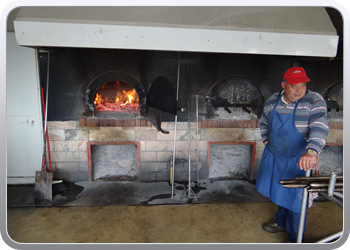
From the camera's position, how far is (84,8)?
2340 mm

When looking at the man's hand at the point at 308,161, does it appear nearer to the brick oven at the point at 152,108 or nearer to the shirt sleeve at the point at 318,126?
the shirt sleeve at the point at 318,126

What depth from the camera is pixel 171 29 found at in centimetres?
226

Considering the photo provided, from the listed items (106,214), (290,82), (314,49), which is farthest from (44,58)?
(314,49)

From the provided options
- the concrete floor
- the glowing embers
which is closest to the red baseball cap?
the concrete floor

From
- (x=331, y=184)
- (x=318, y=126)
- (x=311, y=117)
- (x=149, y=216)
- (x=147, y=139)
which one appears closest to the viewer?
(x=331, y=184)

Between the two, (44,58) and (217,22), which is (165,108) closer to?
(217,22)

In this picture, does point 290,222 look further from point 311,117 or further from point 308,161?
point 311,117

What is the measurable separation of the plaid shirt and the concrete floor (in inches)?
48.4

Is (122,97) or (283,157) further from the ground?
(122,97)

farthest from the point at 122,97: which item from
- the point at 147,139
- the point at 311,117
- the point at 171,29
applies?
the point at 311,117

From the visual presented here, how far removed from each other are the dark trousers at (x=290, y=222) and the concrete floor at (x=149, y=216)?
0.41 ft

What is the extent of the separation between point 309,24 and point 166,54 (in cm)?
191

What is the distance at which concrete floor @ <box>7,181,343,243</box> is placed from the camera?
2.59 metres

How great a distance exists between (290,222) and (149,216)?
162 centimetres
